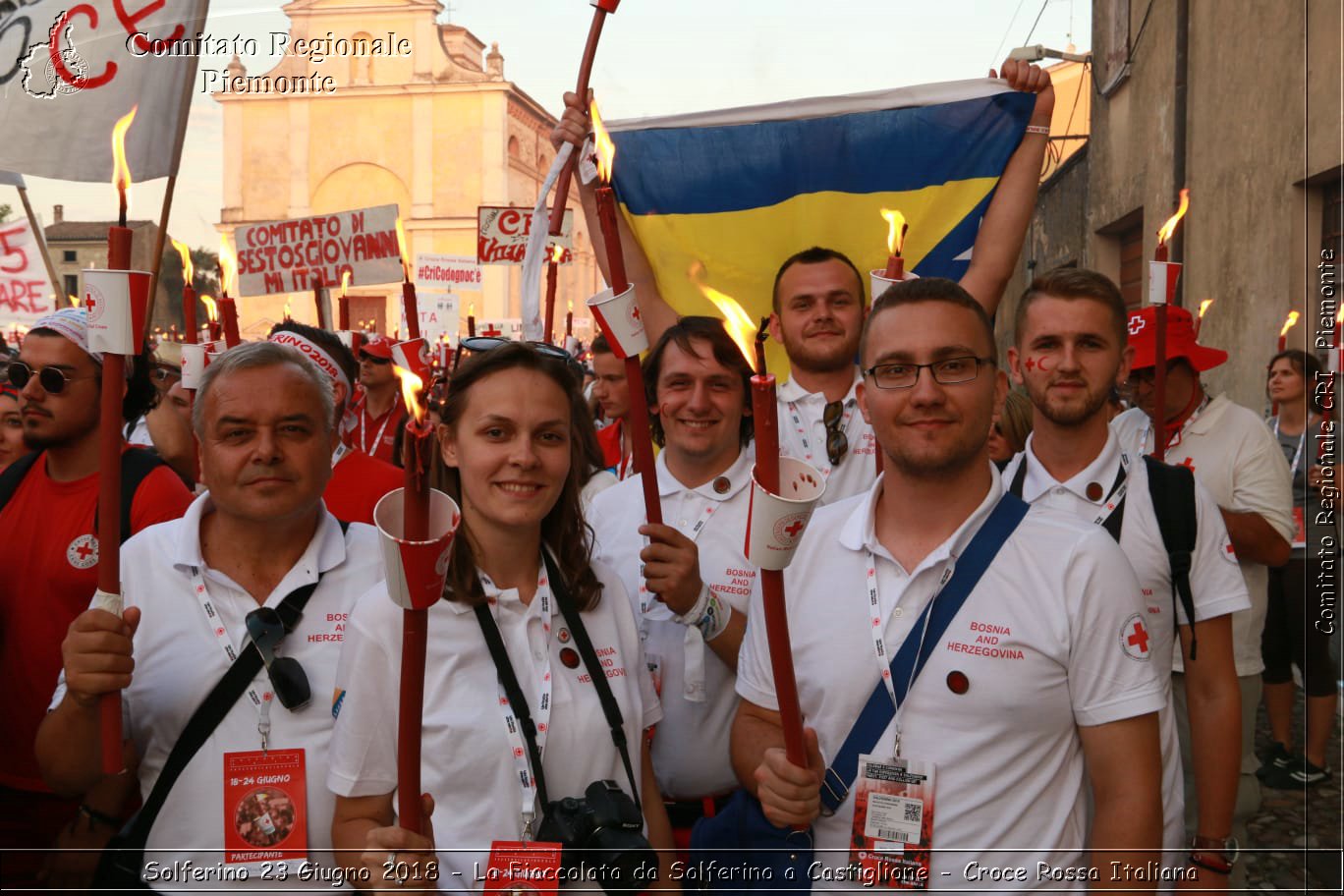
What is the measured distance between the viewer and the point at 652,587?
117 inches

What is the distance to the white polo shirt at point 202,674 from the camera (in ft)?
8.93

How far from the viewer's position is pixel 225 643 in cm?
284

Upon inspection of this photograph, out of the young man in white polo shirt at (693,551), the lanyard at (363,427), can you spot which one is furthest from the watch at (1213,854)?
the lanyard at (363,427)

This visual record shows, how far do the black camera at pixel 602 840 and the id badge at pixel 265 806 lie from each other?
656 mm

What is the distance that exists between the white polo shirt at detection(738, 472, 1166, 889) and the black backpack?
7.01 feet

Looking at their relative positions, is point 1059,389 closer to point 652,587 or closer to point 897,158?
point 652,587

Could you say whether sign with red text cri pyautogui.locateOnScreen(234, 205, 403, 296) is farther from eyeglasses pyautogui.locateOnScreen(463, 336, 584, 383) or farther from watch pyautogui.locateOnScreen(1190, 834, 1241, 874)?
watch pyautogui.locateOnScreen(1190, 834, 1241, 874)

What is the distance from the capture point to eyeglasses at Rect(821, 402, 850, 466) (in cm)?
398

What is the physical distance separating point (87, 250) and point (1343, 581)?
167 feet

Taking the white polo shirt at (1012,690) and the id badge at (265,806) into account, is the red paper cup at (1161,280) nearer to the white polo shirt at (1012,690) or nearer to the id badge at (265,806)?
the white polo shirt at (1012,690)

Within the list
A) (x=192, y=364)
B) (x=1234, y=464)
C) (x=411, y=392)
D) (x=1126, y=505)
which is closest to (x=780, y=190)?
(x=1234, y=464)

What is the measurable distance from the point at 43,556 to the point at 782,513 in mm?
2653

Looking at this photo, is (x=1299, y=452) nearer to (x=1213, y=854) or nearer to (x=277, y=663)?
(x=1213, y=854)

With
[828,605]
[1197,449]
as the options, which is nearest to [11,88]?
[828,605]
